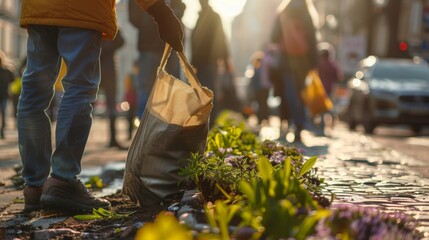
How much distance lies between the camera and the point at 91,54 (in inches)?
169

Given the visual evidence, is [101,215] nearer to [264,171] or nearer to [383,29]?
[264,171]

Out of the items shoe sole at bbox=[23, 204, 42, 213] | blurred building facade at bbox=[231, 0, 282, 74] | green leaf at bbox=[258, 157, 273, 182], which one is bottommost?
blurred building facade at bbox=[231, 0, 282, 74]

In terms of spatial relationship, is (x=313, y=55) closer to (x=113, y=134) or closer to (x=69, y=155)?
(x=113, y=134)

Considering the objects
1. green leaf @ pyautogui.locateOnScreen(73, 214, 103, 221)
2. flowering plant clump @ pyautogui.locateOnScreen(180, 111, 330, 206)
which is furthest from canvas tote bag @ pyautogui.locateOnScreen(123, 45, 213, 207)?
green leaf @ pyautogui.locateOnScreen(73, 214, 103, 221)

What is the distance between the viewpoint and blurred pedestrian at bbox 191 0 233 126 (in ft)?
31.0

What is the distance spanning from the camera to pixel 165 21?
432 cm

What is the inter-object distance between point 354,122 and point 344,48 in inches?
928

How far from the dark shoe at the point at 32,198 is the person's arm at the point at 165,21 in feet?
3.18

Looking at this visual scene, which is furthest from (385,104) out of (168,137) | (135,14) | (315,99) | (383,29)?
(383,29)

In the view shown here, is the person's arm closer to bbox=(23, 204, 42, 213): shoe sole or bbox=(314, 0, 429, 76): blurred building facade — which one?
bbox=(23, 204, 42, 213): shoe sole

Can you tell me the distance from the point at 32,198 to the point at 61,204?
27 cm

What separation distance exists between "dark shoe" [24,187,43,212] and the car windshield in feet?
40.4

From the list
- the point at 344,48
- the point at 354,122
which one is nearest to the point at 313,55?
the point at 354,122

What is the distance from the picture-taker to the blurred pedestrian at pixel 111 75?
→ 10.4 m
